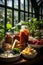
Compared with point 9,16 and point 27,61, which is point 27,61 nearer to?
point 27,61

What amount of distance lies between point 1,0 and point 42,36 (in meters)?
0.83

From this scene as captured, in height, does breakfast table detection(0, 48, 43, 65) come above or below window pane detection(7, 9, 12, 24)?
below

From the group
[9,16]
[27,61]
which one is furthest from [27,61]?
[9,16]

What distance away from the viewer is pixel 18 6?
3369 mm

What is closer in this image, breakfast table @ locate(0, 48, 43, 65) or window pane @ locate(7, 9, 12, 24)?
breakfast table @ locate(0, 48, 43, 65)

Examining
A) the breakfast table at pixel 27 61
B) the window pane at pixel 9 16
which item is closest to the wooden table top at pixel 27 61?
the breakfast table at pixel 27 61

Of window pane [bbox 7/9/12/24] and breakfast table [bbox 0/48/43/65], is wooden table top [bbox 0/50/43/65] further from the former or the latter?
window pane [bbox 7/9/12/24]

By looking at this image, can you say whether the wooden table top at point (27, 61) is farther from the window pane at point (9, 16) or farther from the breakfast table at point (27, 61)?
the window pane at point (9, 16)

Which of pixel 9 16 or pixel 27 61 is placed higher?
pixel 9 16

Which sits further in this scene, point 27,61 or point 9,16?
point 9,16

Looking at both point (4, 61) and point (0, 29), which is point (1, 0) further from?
point (4, 61)

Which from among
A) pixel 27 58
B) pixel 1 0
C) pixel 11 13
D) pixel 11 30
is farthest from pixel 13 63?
pixel 11 13

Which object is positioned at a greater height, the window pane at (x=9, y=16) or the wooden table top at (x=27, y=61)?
the window pane at (x=9, y=16)

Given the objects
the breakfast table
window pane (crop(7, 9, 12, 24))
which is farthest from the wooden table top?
window pane (crop(7, 9, 12, 24))
